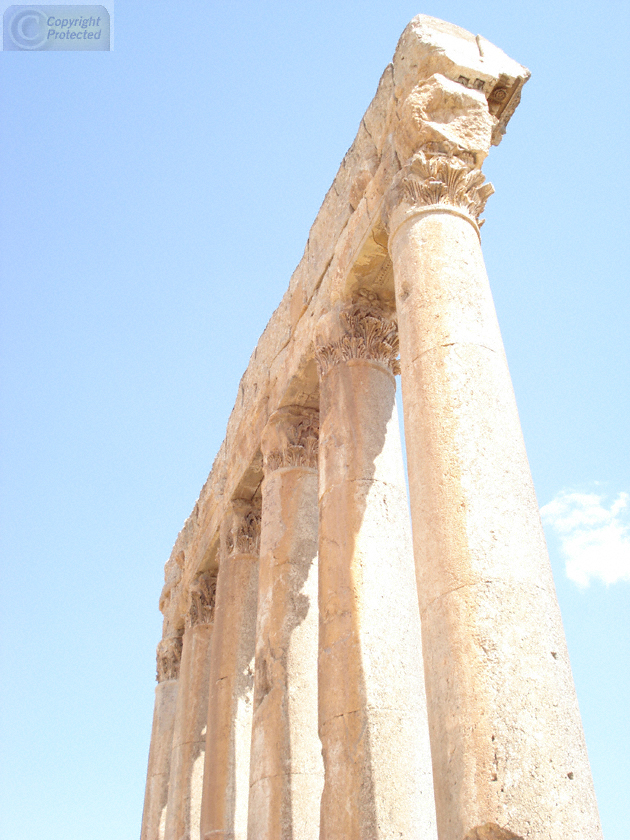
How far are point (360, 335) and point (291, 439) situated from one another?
9.56 ft

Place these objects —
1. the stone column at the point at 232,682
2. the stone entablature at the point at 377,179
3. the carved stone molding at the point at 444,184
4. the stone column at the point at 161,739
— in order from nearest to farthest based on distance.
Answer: the carved stone molding at the point at 444,184, the stone entablature at the point at 377,179, the stone column at the point at 232,682, the stone column at the point at 161,739

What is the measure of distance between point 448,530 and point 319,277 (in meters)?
7.40

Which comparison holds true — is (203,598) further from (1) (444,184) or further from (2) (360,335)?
(1) (444,184)

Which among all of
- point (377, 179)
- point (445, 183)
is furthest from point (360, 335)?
point (445, 183)

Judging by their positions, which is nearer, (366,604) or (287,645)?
(366,604)

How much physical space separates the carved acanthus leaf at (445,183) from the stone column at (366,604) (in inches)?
111

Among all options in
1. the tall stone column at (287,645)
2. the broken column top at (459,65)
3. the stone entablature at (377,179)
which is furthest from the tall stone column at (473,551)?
the tall stone column at (287,645)

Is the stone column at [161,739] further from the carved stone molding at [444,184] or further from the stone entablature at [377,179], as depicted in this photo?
the carved stone molding at [444,184]

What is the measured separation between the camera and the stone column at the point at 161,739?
20578 millimetres

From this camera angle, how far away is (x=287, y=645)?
1200cm

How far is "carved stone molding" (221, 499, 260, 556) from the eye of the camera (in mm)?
16547

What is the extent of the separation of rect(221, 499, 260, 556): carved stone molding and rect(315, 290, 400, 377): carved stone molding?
5.66m

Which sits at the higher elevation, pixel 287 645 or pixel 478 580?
pixel 287 645

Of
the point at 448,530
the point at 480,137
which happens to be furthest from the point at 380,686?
the point at 480,137
